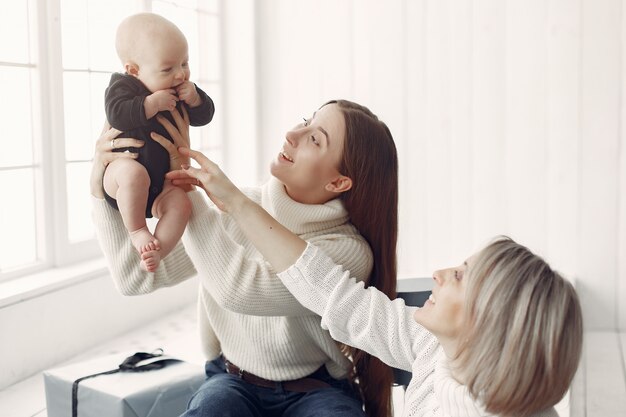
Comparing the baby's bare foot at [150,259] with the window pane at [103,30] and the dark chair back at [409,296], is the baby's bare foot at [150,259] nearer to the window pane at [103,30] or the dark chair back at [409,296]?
the dark chair back at [409,296]

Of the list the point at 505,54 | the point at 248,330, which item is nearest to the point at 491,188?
the point at 505,54

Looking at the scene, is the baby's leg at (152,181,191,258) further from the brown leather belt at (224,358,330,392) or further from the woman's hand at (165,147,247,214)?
the brown leather belt at (224,358,330,392)

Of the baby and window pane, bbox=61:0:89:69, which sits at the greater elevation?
window pane, bbox=61:0:89:69

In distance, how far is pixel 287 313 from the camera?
1792mm

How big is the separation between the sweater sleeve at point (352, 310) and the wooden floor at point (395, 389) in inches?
40.3

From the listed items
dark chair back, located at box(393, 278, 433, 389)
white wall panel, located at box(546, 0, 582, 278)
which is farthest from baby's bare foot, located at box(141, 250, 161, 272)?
white wall panel, located at box(546, 0, 582, 278)

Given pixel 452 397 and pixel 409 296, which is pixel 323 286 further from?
pixel 409 296

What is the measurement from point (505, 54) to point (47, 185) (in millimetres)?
2424

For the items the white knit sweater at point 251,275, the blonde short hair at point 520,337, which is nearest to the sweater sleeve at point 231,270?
the white knit sweater at point 251,275

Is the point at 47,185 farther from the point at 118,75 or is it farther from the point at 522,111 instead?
the point at 522,111

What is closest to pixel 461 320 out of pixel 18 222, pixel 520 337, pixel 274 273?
pixel 520 337

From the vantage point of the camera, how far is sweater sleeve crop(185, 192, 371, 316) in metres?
1.71

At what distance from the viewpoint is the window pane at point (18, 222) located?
300cm

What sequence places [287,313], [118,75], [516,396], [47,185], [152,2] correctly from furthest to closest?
[152,2] → [47,185] → [287,313] → [118,75] → [516,396]
